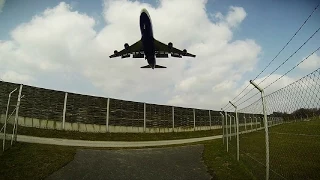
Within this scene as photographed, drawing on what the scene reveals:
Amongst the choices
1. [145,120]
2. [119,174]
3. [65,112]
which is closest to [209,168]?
[119,174]

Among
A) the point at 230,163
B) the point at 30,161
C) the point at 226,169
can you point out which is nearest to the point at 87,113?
the point at 30,161

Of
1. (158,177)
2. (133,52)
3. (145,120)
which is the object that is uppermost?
(133,52)

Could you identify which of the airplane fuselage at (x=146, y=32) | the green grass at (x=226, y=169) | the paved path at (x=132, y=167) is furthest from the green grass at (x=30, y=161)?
the airplane fuselage at (x=146, y=32)

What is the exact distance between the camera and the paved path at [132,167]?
10.2 metres

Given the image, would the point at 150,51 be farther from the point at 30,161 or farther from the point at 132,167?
the point at 30,161

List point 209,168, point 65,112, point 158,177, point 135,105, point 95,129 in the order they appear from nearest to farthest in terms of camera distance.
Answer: point 158,177 < point 209,168 < point 65,112 < point 95,129 < point 135,105

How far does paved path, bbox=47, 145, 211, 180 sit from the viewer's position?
10156 millimetres

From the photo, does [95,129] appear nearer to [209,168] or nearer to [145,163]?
[145,163]

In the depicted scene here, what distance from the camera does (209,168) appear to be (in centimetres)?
1159

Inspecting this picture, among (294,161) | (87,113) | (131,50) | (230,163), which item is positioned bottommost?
(230,163)

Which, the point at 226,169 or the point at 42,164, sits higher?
the point at 42,164

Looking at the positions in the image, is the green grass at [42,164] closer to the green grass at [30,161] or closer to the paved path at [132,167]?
the green grass at [30,161]

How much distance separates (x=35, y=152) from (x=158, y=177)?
695 centimetres

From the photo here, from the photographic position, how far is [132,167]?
38.5ft
